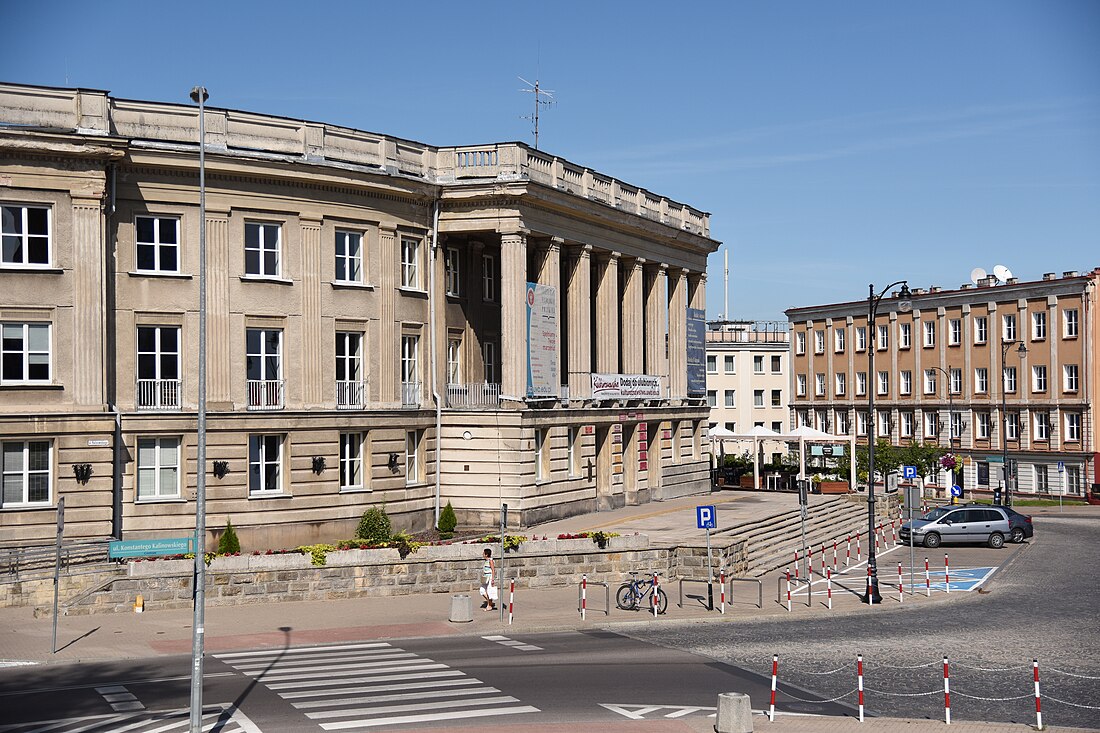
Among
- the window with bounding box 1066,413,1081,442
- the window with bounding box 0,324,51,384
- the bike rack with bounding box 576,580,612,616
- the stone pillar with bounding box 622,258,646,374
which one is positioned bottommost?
the bike rack with bounding box 576,580,612,616

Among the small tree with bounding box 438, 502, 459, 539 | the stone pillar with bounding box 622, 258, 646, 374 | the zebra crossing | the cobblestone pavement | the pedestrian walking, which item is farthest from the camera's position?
the stone pillar with bounding box 622, 258, 646, 374

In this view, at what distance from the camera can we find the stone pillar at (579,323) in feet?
166

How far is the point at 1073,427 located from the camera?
261ft

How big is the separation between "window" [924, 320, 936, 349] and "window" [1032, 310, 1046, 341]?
946 cm

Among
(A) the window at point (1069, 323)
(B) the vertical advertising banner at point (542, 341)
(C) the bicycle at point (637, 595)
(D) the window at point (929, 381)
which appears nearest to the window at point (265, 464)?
(B) the vertical advertising banner at point (542, 341)

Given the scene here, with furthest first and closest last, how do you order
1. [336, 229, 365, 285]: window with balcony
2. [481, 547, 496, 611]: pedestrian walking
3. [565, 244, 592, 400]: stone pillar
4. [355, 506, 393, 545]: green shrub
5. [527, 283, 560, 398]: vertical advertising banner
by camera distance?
[565, 244, 592, 400]: stone pillar < [527, 283, 560, 398]: vertical advertising banner < [336, 229, 365, 285]: window with balcony < [355, 506, 393, 545]: green shrub < [481, 547, 496, 611]: pedestrian walking

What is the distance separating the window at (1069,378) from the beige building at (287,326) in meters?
40.6

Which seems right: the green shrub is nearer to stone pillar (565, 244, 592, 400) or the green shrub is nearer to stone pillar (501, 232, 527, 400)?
stone pillar (501, 232, 527, 400)

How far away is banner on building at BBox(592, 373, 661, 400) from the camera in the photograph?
5175cm

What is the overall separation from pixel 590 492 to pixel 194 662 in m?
33.8

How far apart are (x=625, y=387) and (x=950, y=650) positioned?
28.8 metres

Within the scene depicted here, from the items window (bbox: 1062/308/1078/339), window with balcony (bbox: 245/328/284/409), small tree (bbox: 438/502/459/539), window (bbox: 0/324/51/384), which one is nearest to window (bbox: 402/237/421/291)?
window with balcony (bbox: 245/328/284/409)

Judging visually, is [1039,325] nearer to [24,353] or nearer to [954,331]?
[954,331]

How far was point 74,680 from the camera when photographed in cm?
2277
